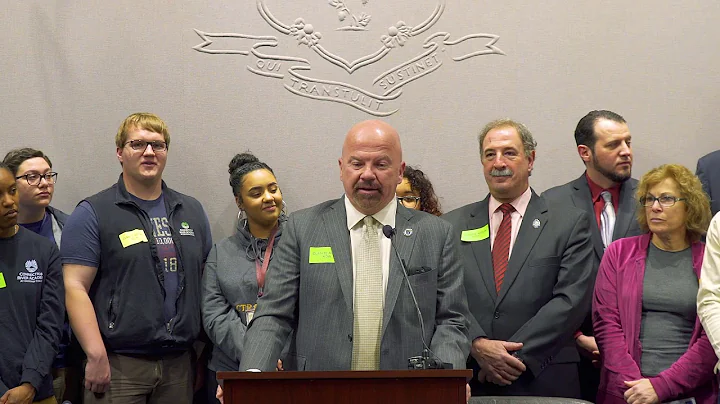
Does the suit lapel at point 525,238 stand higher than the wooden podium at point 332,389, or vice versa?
the suit lapel at point 525,238

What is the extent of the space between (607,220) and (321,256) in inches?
66.1

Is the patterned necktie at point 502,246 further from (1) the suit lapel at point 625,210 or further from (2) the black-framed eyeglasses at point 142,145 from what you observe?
(2) the black-framed eyeglasses at point 142,145

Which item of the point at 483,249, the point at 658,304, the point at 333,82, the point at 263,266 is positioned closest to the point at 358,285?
the point at 483,249

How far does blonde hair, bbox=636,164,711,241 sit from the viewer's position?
3365 millimetres

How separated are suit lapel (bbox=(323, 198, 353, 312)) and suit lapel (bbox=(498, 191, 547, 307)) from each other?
0.86m

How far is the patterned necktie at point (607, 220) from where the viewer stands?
3834mm

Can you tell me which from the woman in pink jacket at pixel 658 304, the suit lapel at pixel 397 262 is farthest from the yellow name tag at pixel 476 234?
the suit lapel at pixel 397 262

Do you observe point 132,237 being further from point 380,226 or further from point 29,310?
point 380,226

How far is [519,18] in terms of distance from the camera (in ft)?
14.8

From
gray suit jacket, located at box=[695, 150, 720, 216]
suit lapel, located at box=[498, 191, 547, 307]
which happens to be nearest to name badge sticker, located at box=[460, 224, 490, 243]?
suit lapel, located at box=[498, 191, 547, 307]

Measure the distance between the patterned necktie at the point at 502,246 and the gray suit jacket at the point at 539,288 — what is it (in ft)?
0.09

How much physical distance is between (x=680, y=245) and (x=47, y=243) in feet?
8.62

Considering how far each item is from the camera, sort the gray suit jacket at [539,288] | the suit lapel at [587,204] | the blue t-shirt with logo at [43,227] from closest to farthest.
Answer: the gray suit jacket at [539,288] < the suit lapel at [587,204] < the blue t-shirt with logo at [43,227]

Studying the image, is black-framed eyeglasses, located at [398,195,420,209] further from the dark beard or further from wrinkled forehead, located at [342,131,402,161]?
wrinkled forehead, located at [342,131,402,161]
